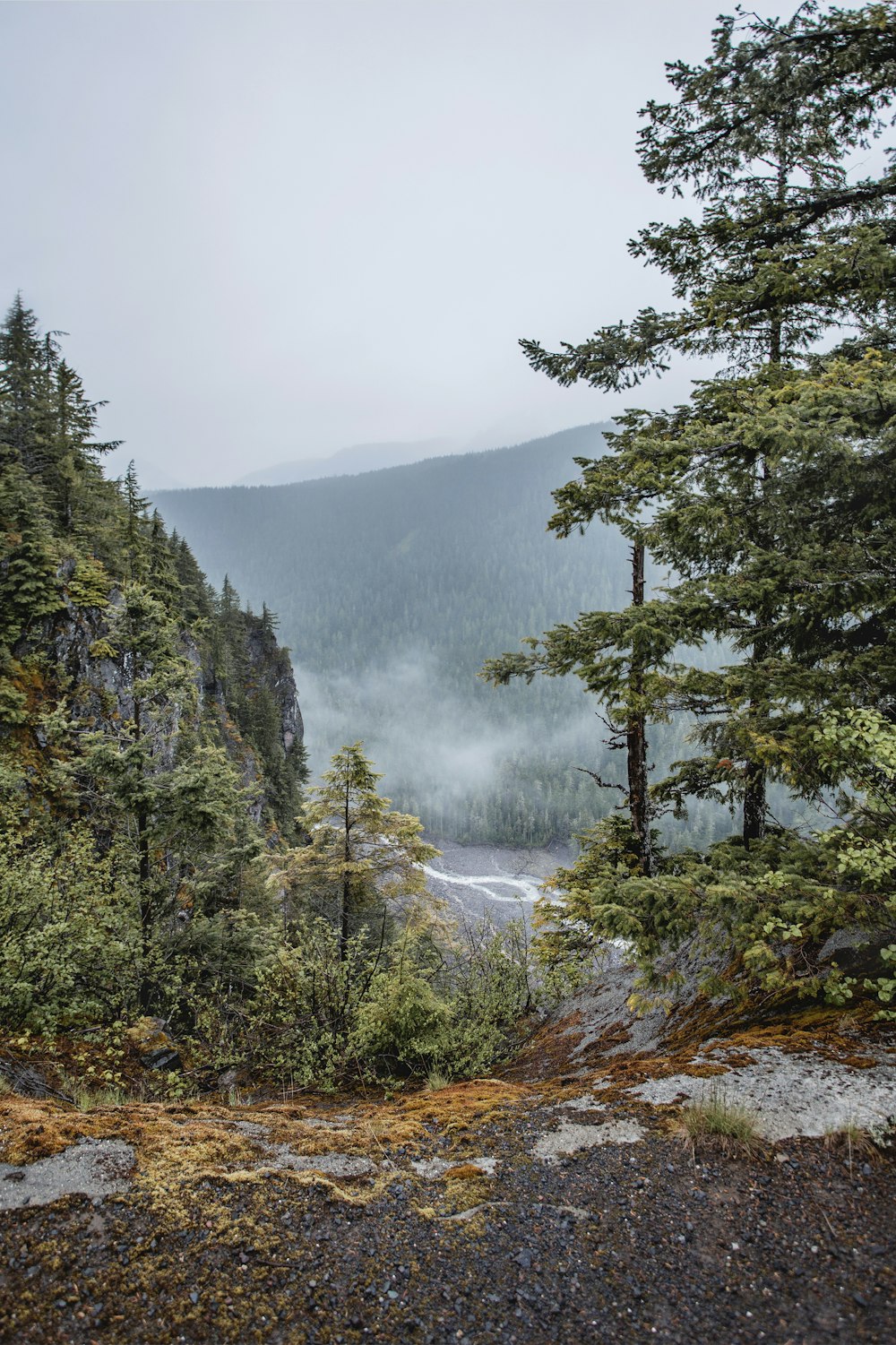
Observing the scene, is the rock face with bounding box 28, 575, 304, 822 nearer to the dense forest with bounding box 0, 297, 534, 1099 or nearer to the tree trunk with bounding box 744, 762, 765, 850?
the dense forest with bounding box 0, 297, 534, 1099

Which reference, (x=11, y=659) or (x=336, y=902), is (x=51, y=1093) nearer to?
(x=336, y=902)

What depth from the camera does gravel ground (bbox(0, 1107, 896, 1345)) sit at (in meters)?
2.70

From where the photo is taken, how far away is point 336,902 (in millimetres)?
15703

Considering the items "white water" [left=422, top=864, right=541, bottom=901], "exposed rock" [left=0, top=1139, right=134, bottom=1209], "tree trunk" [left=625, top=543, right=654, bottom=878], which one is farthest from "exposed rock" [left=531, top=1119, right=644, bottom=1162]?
"white water" [left=422, top=864, right=541, bottom=901]

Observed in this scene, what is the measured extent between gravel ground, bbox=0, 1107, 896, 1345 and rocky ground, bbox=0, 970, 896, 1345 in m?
0.01

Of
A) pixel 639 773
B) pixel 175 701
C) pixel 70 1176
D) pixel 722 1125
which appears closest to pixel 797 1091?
pixel 722 1125

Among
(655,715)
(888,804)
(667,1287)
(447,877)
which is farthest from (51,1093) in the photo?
(447,877)

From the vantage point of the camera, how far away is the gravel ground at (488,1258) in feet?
8.86

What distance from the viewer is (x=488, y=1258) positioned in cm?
321

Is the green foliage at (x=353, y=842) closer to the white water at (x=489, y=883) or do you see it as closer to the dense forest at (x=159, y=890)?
the dense forest at (x=159, y=890)

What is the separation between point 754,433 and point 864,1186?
5655 mm

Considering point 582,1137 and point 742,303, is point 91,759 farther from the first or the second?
point 742,303

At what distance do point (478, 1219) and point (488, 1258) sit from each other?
32 cm

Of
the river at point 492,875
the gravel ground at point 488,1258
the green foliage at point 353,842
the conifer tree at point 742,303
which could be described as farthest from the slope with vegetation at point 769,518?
the river at point 492,875
